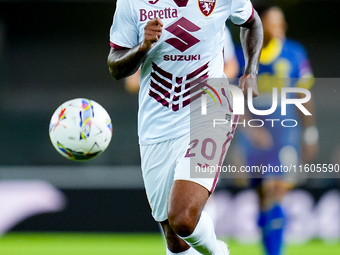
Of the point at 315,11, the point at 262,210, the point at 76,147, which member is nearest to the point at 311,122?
the point at 262,210

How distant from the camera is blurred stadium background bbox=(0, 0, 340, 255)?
7930mm

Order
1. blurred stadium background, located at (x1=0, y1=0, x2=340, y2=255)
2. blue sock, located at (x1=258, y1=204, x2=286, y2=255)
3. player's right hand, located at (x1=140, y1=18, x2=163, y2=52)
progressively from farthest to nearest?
blurred stadium background, located at (x1=0, y1=0, x2=340, y2=255) → blue sock, located at (x1=258, y1=204, x2=286, y2=255) → player's right hand, located at (x1=140, y1=18, x2=163, y2=52)

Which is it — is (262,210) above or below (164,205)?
below

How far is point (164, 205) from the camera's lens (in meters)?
3.96

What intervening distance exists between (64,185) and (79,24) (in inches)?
173

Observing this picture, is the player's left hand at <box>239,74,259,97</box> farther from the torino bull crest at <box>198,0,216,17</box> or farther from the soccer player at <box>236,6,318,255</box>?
the soccer player at <box>236,6,318,255</box>

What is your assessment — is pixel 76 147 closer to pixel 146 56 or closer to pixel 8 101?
pixel 146 56

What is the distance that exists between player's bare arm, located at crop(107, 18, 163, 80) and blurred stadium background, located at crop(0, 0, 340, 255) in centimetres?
327

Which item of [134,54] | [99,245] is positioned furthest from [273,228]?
[99,245]

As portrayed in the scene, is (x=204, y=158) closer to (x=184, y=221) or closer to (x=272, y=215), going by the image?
(x=184, y=221)

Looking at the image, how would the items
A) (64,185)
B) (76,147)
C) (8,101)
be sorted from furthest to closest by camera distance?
(8,101), (64,185), (76,147)

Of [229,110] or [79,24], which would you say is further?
[79,24]

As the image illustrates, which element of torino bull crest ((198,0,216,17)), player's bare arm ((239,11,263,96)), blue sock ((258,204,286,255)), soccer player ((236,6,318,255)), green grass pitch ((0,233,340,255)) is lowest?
green grass pitch ((0,233,340,255))

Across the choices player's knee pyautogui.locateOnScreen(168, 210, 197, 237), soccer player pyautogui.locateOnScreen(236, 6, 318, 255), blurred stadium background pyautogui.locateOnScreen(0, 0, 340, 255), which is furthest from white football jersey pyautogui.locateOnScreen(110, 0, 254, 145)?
blurred stadium background pyautogui.locateOnScreen(0, 0, 340, 255)
